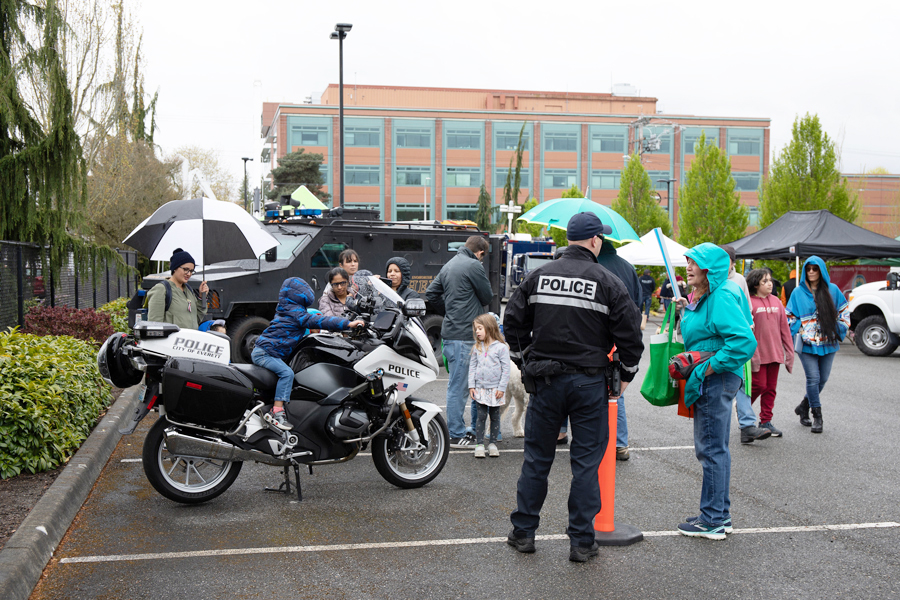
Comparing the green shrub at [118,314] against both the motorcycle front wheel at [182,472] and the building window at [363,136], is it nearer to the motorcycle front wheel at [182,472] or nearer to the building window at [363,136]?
the motorcycle front wheel at [182,472]

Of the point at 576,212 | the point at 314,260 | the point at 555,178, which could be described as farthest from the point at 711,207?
the point at 555,178

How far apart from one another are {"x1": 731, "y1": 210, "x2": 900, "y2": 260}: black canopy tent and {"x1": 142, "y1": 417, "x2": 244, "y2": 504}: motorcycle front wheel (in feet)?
48.9

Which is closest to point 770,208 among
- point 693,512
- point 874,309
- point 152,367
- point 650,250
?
point 650,250

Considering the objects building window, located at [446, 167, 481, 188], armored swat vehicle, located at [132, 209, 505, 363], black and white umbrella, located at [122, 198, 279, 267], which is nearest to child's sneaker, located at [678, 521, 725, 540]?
black and white umbrella, located at [122, 198, 279, 267]

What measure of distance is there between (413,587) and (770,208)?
81.7 ft

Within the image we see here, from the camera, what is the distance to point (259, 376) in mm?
5773

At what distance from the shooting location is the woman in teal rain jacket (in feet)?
16.7

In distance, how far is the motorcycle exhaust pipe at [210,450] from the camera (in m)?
5.45

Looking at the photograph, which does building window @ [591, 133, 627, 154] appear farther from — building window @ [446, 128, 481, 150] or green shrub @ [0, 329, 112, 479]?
green shrub @ [0, 329, 112, 479]

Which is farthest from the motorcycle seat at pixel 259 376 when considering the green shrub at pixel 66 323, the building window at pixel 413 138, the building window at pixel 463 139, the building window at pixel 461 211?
the building window at pixel 463 139

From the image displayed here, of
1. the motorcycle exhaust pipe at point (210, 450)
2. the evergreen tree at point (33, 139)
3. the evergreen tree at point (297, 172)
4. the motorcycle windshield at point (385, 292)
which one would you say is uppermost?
the evergreen tree at point (297, 172)

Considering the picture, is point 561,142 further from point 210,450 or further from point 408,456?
point 210,450

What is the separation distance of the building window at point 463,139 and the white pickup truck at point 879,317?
183 feet

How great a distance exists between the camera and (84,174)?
10727 millimetres
